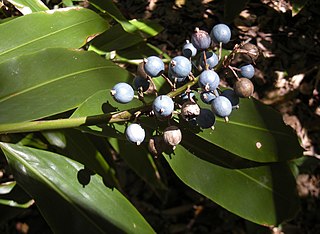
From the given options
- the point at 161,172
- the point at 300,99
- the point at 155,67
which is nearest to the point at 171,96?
the point at 155,67

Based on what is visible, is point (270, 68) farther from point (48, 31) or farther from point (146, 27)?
point (48, 31)

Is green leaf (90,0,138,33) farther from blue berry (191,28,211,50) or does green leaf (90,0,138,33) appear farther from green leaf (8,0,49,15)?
blue berry (191,28,211,50)

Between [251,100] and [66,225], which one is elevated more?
[251,100]

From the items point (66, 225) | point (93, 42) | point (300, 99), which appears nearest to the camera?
point (66, 225)

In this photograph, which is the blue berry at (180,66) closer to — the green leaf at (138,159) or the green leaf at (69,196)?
the green leaf at (69,196)

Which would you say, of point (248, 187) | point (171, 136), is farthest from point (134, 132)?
point (248, 187)

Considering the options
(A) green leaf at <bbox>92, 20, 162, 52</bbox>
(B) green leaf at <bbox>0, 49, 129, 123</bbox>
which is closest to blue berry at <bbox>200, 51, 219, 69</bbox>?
(B) green leaf at <bbox>0, 49, 129, 123</bbox>

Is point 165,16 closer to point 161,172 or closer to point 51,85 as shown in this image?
point 161,172
